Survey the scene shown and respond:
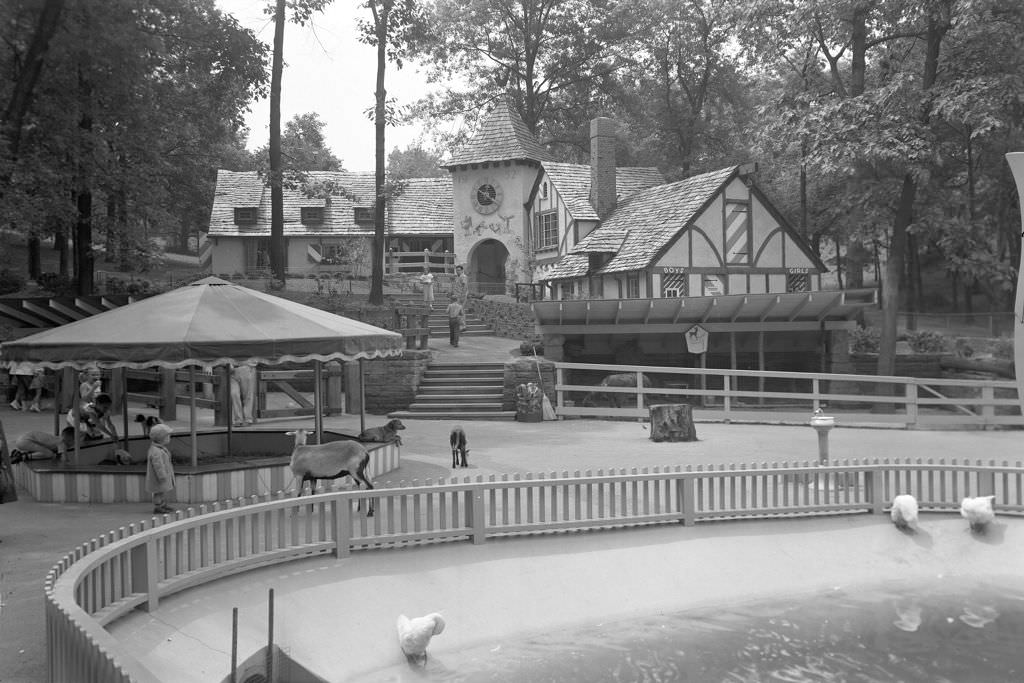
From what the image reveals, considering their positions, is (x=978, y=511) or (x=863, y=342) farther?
(x=863, y=342)

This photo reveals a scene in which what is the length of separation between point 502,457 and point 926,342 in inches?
901

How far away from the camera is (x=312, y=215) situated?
4731cm

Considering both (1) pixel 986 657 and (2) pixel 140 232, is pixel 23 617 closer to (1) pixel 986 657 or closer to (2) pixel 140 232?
(1) pixel 986 657

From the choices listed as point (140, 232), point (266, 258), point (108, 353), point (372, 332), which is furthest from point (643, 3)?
point (108, 353)

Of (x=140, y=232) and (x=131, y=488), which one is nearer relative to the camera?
(x=131, y=488)

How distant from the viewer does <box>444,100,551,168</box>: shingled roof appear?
40.5 metres

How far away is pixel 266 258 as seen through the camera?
46656 millimetres

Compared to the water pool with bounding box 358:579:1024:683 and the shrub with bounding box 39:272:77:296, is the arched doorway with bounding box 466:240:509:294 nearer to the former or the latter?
the shrub with bounding box 39:272:77:296

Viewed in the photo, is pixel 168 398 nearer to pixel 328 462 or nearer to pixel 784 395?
pixel 328 462

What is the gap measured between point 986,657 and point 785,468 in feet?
10.8

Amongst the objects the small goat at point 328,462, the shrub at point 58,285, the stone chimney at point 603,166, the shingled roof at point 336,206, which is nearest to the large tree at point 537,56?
the shingled roof at point 336,206

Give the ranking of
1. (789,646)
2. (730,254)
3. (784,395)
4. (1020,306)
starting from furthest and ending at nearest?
(730,254), (784,395), (789,646), (1020,306)

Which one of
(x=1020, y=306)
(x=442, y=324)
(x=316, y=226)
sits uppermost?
(x=316, y=226)

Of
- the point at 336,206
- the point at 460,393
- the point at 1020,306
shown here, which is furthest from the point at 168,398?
the point at 336,206
